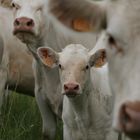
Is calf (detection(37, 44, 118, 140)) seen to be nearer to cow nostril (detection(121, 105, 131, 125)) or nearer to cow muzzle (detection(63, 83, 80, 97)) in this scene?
cow muzzle (detection(63, 83, 80, 97))

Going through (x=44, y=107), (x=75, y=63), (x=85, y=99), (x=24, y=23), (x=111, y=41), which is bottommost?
(x=44, y=107)

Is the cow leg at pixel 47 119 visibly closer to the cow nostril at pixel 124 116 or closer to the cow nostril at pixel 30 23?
the cow nostril at pixel 30 23

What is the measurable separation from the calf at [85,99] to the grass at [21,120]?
1.11m

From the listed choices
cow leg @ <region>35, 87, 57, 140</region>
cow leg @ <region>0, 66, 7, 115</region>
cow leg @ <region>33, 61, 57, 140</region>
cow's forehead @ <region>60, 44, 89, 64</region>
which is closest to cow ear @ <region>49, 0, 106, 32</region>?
cow's forehead @ <region>60, 44, 89, 64</region>

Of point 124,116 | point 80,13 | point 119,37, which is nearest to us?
point 124,116

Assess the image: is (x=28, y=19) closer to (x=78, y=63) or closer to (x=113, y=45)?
(x=78, y=63)

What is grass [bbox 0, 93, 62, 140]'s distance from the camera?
26.8 ft

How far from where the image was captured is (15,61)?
9406mm

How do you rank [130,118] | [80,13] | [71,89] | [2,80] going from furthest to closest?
[2,80] → [71,89] → [80,13] → [130,118]

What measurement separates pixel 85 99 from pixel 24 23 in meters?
1.10

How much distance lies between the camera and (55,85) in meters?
8.26

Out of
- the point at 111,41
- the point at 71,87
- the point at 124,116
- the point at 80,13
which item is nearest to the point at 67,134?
the point at 71,87

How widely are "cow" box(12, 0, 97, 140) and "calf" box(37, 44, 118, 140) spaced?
0.63m

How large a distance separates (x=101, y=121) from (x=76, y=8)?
2.20m
